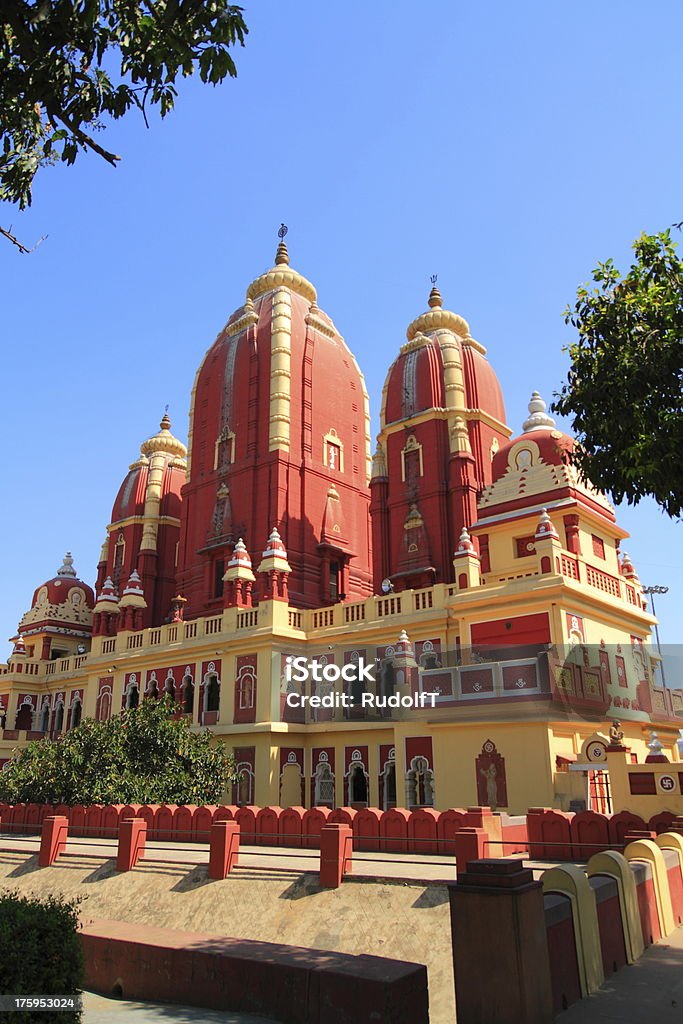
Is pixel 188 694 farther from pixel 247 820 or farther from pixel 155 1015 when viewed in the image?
pixel 155 1015

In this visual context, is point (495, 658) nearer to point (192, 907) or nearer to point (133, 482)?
point (192, 907)

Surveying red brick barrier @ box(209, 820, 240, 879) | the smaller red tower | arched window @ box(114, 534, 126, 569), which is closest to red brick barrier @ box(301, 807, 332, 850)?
red brick barrier @ box(209, 820, 240, 879)

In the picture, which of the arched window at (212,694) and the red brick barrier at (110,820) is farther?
the arched window at (212,694)

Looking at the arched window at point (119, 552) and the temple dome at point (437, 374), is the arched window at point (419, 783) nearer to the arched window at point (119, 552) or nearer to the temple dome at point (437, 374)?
the temple dome at point (437, 374)

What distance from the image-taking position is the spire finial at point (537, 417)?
23708 millimetres

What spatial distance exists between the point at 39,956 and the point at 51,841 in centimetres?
1483

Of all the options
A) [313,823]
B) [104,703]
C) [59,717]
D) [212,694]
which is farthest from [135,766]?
[59,717]

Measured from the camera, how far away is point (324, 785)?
23.2 m

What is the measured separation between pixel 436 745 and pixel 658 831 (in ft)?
20.2

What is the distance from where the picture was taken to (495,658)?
58.7 ft

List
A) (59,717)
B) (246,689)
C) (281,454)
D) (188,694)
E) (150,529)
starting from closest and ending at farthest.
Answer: (246,689) < (188,694) < (281,454) < (59,717) < (150,529)

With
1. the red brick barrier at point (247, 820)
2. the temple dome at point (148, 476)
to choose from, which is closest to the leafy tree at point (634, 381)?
the red brick barrier at point (247, 820)

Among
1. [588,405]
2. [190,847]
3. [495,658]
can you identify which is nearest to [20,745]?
[190,847]

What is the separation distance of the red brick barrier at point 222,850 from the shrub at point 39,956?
32.4 feet
